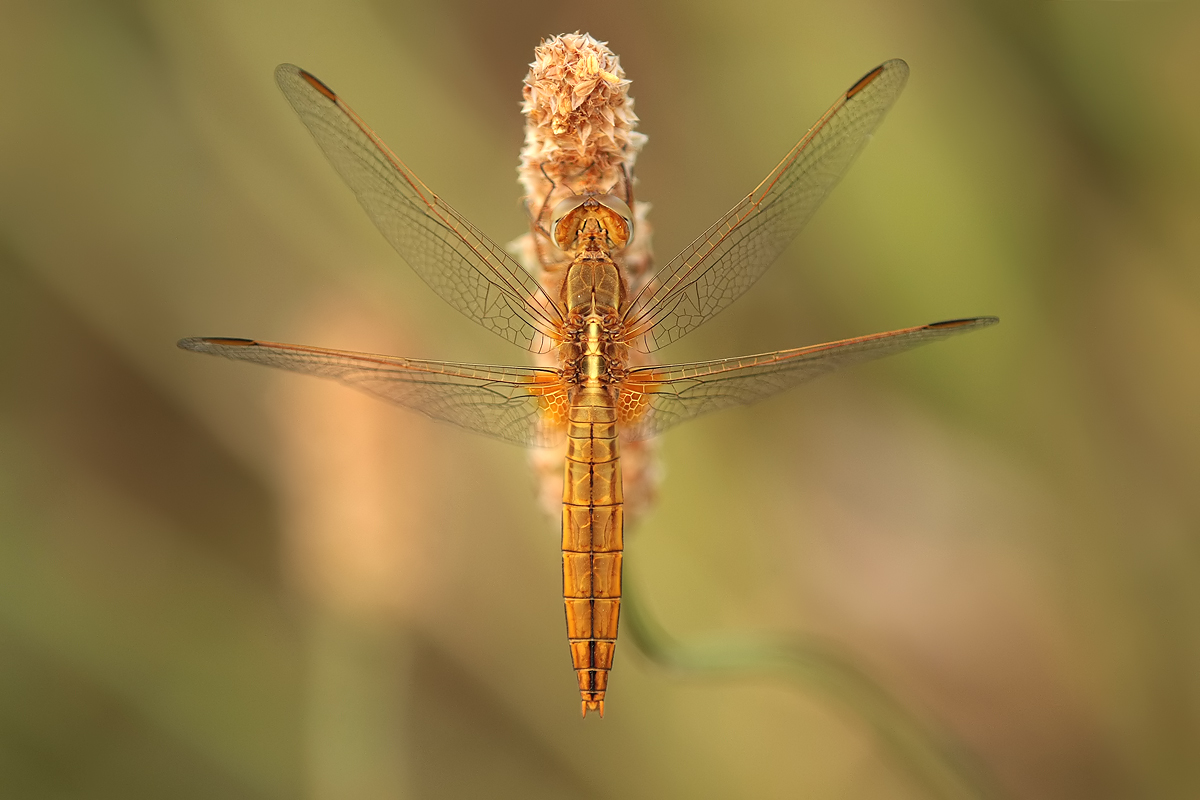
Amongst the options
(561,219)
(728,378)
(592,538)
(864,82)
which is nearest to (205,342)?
(561,219)

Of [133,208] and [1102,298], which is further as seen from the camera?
[133,208]

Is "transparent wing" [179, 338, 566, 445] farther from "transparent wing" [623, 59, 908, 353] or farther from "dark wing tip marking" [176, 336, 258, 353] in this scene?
"transparent wing" [623, 59, 908, 353]

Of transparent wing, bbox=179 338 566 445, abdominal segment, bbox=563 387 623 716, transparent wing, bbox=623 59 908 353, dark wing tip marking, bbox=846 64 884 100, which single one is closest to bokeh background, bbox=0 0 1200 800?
transparent wing, bbox=179 338 566 445

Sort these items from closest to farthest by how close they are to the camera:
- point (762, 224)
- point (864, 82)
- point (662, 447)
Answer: point (864, 82), point (762, 224), point (662, 447)

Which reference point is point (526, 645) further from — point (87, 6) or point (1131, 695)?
point (87, 6)

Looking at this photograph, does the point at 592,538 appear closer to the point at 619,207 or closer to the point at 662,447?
the point at 619,207

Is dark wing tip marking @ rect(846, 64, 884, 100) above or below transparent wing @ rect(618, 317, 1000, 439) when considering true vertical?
above

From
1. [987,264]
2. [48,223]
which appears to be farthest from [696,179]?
[48,223]
